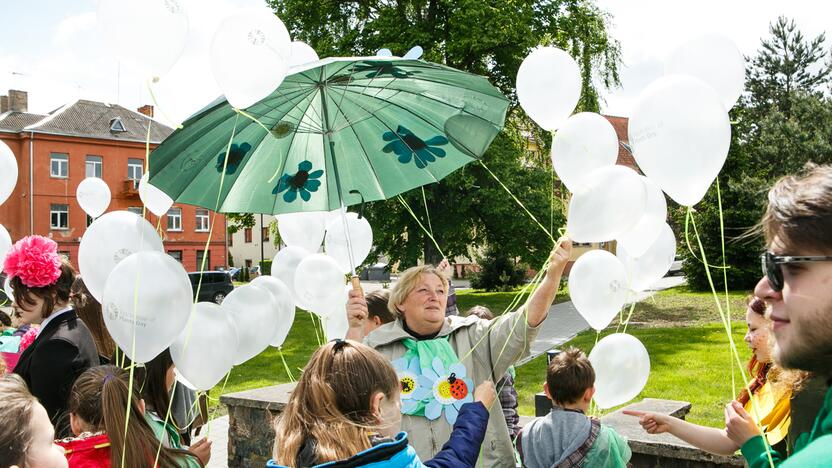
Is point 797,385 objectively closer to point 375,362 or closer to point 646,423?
point 646,423

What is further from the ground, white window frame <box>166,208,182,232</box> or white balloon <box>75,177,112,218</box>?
white window frame <box>166,208,182,232</box>

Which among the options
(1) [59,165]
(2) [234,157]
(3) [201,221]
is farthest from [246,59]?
(3) [201,221]

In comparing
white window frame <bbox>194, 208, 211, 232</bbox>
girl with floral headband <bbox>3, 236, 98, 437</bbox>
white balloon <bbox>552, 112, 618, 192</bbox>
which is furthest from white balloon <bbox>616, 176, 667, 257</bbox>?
white window frame <bbox>194, 208, 211, 232</bbox>

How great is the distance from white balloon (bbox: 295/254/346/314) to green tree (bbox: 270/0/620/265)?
12.2 metres

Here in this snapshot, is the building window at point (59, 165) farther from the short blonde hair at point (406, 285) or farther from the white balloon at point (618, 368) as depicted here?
the white balloon at point (618, 368)

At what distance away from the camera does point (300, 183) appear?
389 cm

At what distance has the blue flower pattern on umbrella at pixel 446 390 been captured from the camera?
9.98ft

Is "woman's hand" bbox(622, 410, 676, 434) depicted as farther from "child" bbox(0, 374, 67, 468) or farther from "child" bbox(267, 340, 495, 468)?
"child" bbox(0, 374, 67, 468)

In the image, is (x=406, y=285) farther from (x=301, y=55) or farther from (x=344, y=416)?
(x=301, y=55)

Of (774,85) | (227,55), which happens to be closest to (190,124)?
(227,55)

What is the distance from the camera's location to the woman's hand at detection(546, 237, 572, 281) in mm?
2859

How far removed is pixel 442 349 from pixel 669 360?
338 inches

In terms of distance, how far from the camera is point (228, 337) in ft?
9.77

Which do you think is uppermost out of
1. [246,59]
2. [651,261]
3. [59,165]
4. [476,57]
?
[476,57]
